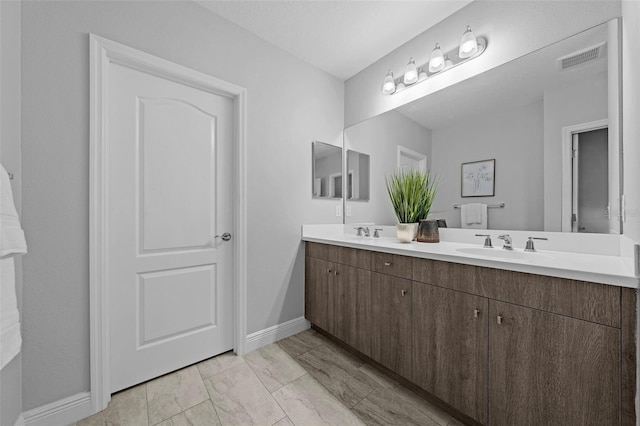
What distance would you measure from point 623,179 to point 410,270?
0.99 metres

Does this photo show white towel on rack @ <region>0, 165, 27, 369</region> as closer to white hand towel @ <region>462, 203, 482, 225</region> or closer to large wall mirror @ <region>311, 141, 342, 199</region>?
large wall mirror @ <region>311, 141, 342, 199</region>

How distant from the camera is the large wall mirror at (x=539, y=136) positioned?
1.19m

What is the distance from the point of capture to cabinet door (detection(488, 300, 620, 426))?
815mm

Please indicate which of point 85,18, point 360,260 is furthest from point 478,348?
point 85,18

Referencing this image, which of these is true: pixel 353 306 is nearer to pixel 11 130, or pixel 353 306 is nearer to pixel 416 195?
pixel 416 195

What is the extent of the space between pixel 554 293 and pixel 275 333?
5.95 ft

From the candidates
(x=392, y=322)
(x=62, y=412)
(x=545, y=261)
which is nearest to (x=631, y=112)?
(x=545, y=261)

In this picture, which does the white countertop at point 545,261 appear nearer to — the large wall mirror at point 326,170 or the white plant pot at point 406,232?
the white plant pot at point 406,232

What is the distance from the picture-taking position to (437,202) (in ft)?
6.05

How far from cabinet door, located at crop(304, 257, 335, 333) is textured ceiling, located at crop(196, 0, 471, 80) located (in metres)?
1.75

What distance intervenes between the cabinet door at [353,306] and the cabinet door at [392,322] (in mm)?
60

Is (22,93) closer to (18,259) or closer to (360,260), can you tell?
(18,259)

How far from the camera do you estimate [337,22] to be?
1.80 meters

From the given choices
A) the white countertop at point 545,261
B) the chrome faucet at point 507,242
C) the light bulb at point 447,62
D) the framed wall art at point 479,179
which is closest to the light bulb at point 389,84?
the light bulb at point 447,62
